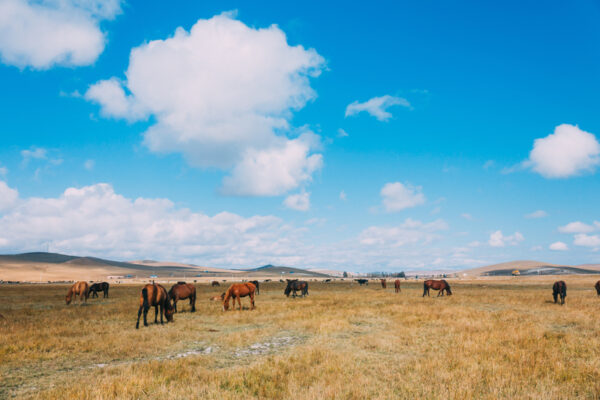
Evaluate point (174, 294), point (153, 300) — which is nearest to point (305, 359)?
point (153, 300)

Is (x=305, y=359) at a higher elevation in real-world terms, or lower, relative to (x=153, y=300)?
lower

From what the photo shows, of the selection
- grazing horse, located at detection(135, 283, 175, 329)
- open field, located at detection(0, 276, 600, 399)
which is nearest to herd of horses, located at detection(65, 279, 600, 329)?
grazing horse, located at detection(135, 283, 175, 329)

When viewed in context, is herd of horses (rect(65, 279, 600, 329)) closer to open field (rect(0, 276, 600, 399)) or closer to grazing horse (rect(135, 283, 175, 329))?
grazing horse (rect(135, 283, 175, 329))

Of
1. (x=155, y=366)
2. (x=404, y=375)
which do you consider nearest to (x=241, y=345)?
(x=155, y=366)

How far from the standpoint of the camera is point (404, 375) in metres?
8.80

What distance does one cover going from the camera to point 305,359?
10242 mm

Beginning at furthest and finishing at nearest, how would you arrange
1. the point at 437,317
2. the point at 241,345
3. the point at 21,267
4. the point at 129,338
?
the point at 21,267 → the point at 437,317 → the point at 129,338 → the point at 241,345

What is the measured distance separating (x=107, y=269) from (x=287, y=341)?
212m

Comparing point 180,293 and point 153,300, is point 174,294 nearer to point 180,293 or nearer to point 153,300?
point 180,293

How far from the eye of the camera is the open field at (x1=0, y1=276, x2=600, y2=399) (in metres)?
7.71

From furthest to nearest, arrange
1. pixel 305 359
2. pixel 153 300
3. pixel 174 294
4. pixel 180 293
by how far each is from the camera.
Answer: pixel 180 293 < pixel 174 294 < pixel 153 300 < pixel 305 359

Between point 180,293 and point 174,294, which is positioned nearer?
point 174,294

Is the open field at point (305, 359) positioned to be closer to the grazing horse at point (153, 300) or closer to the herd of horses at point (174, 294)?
the grazing horse at point (153, 300)

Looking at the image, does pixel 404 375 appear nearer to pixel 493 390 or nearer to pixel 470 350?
pixel 493 390
